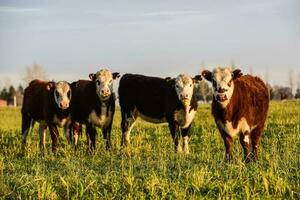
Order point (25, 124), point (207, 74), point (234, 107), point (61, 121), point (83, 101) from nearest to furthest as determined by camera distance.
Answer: point (234, 107) < point (207, 74) < point (83, 101) < point (61, 121) < point (25, 124)

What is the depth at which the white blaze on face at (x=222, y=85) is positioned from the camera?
1066 cm

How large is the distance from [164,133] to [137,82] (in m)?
3.17

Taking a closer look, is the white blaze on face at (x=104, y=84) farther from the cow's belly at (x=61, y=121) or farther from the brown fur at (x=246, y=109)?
the brown fur at (x=246, y=109)

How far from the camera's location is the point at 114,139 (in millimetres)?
16734

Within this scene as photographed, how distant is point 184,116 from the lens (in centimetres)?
1428

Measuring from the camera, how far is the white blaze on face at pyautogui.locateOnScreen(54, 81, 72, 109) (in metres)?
14.3

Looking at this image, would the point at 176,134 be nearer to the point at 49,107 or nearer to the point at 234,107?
the point at 234,107

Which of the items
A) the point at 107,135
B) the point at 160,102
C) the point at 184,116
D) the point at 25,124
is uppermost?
the point at 160,102

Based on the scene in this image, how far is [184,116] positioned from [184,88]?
75cm

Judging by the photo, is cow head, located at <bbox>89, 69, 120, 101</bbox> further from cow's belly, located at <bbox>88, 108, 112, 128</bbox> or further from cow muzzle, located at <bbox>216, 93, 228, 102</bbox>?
cow muzzle, located at <bbox>216, 93, 228, 102</bbox>

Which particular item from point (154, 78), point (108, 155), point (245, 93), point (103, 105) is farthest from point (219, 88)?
point (154, 78)

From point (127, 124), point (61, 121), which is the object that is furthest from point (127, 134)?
point (61, 121)

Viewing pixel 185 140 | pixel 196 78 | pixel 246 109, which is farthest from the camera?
pixel 196 78

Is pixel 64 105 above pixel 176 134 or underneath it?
above
